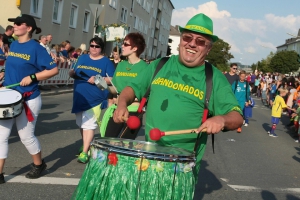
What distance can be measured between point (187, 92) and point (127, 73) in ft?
9.07

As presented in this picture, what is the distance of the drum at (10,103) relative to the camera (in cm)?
470

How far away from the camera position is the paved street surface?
207 inches

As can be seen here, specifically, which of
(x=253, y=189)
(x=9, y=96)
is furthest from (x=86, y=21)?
(x=9, y=96)

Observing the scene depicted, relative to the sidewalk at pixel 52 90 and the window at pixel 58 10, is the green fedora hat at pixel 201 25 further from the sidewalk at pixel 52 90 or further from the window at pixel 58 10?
the window at pixel 58 10

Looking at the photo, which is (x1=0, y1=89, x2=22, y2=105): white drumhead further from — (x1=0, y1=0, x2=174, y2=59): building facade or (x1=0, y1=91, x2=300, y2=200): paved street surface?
(x1=0, y1=0, x2=174, y2=59): building facade

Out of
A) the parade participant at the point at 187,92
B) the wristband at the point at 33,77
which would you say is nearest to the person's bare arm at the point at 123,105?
the parade participant at the point at 187,92

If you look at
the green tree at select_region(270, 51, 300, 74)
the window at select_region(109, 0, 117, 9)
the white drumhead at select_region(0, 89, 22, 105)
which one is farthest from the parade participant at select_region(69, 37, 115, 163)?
the green tree at select_region(270, 51, 300, 74)

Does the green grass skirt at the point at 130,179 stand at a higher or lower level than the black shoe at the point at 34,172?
higher

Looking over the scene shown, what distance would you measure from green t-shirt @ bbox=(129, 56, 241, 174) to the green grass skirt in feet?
2.10

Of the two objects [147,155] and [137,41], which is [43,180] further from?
[147,155]

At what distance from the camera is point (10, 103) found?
185 inches

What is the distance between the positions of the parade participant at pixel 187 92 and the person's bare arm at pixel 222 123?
4.1 inches

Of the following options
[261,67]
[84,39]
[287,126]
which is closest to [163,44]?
[261,67]

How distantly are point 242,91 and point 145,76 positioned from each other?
386 inches
